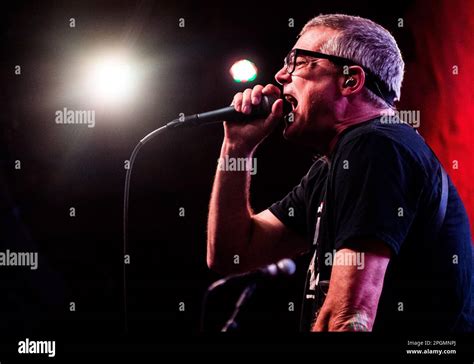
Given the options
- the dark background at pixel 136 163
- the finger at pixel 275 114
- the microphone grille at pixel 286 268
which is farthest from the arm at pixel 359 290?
the dark background at pixel 136 163

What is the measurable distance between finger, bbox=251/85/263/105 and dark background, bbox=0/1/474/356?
746 mm

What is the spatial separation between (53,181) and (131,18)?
0.82 m

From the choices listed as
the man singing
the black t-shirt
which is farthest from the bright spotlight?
the black t-shirt

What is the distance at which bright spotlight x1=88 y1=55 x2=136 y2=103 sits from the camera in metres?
2.26

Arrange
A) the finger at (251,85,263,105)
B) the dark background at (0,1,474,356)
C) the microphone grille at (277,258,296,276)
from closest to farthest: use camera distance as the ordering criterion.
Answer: the microphone grille at (277,258,296,276) < the finger at (251,85,263,105) < the dark background at (0,1,474,356)

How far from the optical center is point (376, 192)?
3.43ft

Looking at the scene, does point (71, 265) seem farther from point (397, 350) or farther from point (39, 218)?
point (397, 350)

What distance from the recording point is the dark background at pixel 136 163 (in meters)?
2.21

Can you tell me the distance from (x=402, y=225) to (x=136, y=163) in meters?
1.67

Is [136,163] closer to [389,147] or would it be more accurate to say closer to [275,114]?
[275,114]

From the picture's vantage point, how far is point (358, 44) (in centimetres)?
145

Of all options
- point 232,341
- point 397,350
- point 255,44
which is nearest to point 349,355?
point 397,350

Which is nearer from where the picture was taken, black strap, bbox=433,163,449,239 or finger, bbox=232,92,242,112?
black strap, bbox=433,163,449,239

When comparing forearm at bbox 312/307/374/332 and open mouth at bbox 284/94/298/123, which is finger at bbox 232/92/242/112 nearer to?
open mouth at bbox 284/94/298/123
